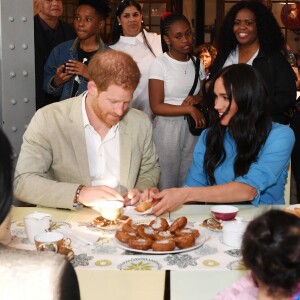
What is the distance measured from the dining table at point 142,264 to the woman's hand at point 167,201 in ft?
0.13

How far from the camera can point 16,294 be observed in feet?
3.11

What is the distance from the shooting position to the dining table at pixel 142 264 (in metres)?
1.49

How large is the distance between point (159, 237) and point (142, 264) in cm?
15

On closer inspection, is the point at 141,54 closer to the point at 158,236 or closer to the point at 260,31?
the point at 260,31

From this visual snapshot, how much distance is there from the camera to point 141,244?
1752 millimetres

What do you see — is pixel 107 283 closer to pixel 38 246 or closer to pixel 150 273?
pixel 150 273

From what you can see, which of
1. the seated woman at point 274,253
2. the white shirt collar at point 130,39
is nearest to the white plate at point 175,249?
the seated woman at point 274,253

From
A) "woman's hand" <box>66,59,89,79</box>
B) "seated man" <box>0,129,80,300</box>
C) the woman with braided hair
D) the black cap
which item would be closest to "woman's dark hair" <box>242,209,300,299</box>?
"seated man" <box>0,129,80,300</box>

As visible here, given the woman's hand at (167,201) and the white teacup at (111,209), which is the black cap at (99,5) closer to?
the woman's hand at (167,201)

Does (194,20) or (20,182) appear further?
(194,20)

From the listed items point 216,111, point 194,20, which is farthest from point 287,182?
point 194,20

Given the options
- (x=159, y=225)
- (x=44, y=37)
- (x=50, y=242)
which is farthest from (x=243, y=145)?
(x=44, y=37)

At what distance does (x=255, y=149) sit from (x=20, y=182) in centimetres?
102

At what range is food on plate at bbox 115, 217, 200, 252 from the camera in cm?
175
